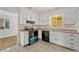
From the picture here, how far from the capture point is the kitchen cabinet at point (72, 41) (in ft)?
4.02

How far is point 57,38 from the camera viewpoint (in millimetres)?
1364

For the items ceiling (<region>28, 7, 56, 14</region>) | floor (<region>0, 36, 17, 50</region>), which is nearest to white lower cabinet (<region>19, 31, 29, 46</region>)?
floor (<region>0, 36, 17, 50</region>)

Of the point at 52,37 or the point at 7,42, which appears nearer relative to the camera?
the point at 7,42

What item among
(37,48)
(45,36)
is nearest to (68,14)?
(45,36)

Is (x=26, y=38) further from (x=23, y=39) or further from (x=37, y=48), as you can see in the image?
(x=37, y=48)

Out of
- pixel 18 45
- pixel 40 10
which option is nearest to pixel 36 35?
pixel 18 45

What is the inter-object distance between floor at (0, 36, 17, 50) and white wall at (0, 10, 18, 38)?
0.23 ft

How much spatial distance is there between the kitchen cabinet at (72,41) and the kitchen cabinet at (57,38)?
0.09 meters

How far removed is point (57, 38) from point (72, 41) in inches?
11.2

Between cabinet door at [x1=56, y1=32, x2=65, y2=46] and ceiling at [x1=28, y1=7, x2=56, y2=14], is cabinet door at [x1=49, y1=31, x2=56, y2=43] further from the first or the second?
ceiling at [x1=28, y1=7, x2=56, y2=14]

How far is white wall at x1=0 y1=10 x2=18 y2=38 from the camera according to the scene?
1.18 meters

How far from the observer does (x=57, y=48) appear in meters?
1.27
